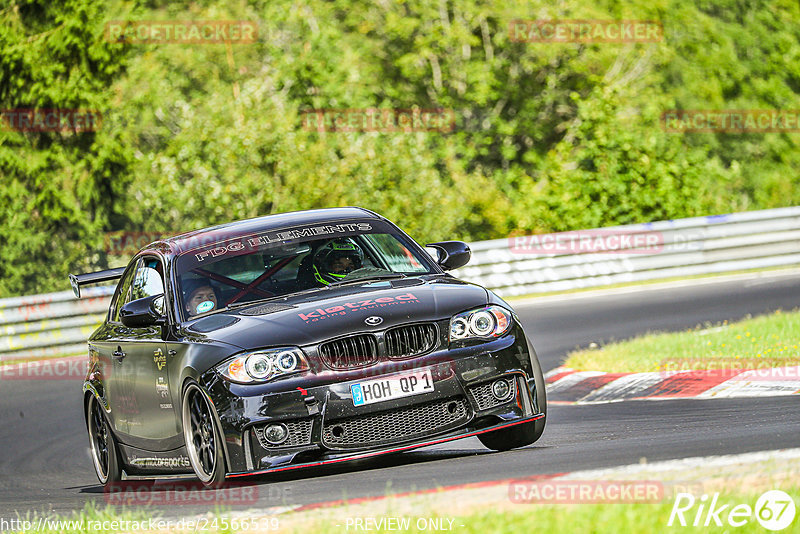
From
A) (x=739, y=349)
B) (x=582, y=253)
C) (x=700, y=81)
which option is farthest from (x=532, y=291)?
(x=700, y=81)

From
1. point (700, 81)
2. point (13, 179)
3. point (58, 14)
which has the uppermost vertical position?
point (58, 14)

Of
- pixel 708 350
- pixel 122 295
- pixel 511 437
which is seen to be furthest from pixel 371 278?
pixel 708 350

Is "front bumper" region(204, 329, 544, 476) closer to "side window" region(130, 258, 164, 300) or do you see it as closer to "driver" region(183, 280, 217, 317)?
"driver" region(183, 280, 217, 317)

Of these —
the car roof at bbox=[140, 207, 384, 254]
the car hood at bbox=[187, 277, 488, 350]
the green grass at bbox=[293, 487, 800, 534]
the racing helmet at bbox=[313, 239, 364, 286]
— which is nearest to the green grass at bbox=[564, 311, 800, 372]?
the car roof at bbox=[140, 207, 384, 254]

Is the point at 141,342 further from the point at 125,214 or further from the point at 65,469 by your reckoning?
the point at 125,214

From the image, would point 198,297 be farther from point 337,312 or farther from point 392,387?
point 392,387

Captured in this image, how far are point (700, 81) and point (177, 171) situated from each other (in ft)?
74.2

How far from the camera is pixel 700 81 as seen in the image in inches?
1706

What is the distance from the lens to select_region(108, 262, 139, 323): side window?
9086 millimetres

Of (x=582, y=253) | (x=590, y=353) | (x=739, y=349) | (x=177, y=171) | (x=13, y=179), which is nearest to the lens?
(x=739, y=349)

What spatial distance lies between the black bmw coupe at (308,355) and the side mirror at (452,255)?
A: 0.04 feet

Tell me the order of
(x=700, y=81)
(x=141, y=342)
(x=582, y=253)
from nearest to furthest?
(x=141, y=342) < (x=582, y=253) < (x=700, y=81)

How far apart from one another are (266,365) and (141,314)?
127 centimetres

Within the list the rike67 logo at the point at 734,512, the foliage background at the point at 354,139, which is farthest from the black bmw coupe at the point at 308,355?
the foliage background at the point at 354,139
